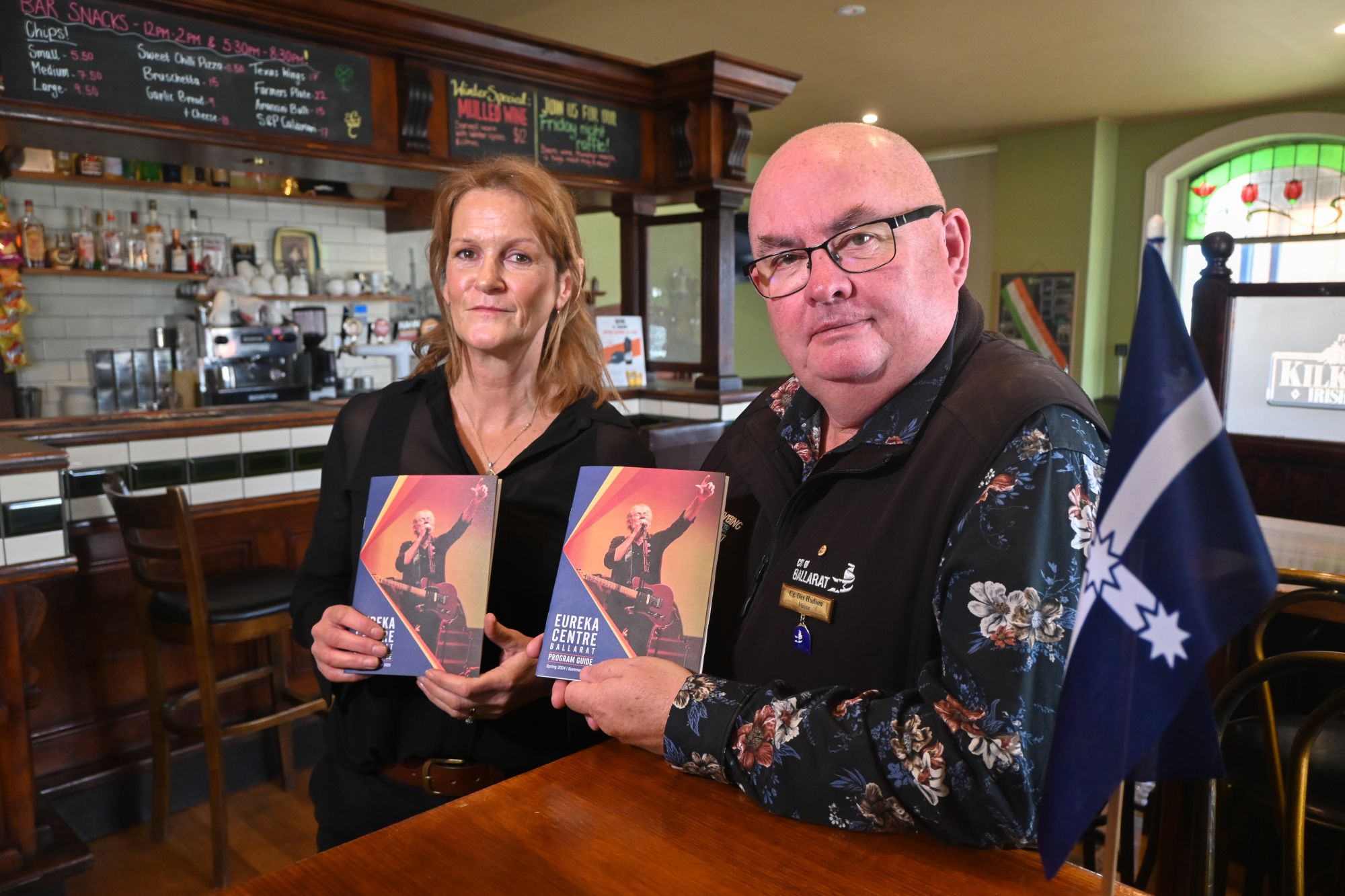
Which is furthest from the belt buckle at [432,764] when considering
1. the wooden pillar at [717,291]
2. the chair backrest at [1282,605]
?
the wooden pillar at [717,291]

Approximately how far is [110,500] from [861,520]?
250 cm

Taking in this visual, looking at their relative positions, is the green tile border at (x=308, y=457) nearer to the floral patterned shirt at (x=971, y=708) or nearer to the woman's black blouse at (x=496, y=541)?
the woman's black blouse at (x=496, y=541)

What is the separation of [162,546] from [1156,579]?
267 centimetres

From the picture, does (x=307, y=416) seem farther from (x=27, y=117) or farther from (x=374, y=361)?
(x=374, y=361)

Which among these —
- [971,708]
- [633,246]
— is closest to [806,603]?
[971,708]

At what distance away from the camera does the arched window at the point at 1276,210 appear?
841cm

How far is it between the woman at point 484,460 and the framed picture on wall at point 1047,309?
28.3 ft

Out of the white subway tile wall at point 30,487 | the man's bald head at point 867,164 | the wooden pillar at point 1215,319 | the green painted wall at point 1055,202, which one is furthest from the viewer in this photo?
the green painted wall at point 1055,202

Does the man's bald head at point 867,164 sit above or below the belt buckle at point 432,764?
above

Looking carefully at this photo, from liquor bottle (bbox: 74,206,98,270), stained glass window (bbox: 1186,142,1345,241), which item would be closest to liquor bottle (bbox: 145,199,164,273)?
liquor bottle (bbox: 74,206,98,270)

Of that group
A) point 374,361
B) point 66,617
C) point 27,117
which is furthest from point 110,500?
point 374,361

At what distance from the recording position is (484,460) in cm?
162

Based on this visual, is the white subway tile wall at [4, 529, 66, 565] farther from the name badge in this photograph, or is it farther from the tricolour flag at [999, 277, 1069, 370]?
the tricolour flag at [999, 277, 1069, 370]

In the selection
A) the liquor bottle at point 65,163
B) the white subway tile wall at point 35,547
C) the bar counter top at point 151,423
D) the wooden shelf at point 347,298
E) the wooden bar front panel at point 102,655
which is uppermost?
the liquor bottle at point 65,163
